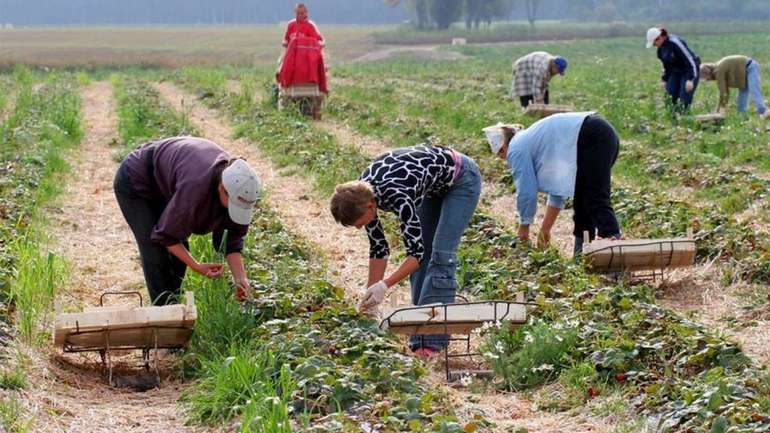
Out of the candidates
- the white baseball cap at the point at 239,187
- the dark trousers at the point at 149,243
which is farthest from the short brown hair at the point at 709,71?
the white baseball cap at the point at 239,187

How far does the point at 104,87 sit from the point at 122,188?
2460cm

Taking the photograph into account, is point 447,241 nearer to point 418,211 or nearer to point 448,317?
point 418,211

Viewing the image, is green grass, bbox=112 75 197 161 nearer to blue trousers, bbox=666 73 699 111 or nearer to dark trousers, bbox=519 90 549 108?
dark trousers, bbox=519 90 549 108

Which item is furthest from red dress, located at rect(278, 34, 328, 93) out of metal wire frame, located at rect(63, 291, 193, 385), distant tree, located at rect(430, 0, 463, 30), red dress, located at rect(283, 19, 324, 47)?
distant tree, located at rect(430, 0, 463, 30)

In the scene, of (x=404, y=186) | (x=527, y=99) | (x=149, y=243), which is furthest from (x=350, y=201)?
(x=527, y=99)

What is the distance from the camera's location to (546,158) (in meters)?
7.70

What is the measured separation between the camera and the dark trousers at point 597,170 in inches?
305

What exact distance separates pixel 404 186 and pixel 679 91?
414 inches

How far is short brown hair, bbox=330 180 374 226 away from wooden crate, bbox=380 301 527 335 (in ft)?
2.04

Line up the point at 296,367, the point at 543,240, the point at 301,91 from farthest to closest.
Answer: the point at 301,91
the point at 543,240
the point at 296,367

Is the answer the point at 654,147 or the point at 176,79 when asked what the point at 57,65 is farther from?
the point at 654,147

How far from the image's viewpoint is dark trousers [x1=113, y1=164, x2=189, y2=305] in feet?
20.1

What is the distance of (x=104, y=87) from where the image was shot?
98.0ft

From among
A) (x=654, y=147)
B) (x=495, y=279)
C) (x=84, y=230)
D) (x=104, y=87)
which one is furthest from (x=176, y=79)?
(x=495, y=279)
